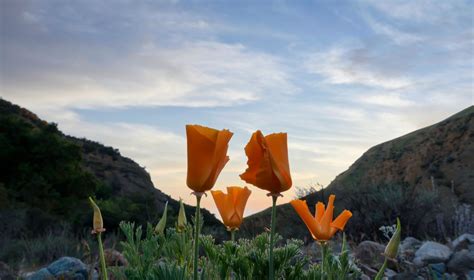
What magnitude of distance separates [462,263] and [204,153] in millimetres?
5276

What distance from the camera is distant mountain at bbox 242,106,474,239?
10.1m

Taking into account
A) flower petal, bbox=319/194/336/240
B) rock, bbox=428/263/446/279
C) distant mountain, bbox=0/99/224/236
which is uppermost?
distant mountain, bbox=0/99/224/236

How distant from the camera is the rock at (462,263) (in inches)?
255

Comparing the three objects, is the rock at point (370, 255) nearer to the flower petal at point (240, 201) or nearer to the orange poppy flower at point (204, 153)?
the flower petal at point (240, 201)

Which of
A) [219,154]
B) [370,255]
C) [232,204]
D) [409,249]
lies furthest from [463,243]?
[219,154]

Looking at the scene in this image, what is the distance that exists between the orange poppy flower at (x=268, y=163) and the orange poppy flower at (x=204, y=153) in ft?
0.40

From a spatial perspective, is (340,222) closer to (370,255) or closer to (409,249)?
(370,255)

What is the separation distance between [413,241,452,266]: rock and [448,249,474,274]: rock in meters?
0.13

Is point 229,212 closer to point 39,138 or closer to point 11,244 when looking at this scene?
point 11,244

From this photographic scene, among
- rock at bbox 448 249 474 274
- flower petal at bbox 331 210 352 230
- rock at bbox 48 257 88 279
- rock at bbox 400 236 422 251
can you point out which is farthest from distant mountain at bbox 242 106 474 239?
flower petal at bbox 331 210 352 230

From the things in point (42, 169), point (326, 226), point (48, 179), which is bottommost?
point (326, 226)

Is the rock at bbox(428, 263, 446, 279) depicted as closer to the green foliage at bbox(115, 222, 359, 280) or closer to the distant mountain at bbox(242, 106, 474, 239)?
the distant mountain at bbox(242, 106, 474, 239)

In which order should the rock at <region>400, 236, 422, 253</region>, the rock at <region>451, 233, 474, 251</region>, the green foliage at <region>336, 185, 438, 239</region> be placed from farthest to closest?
the green foliage at <region>336, 185, 438, 239</region>
the rock at <region>400, 236, 422, 253</region>
the rock at <region>451, 233, 474, 251</region>

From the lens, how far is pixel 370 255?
6.68m
